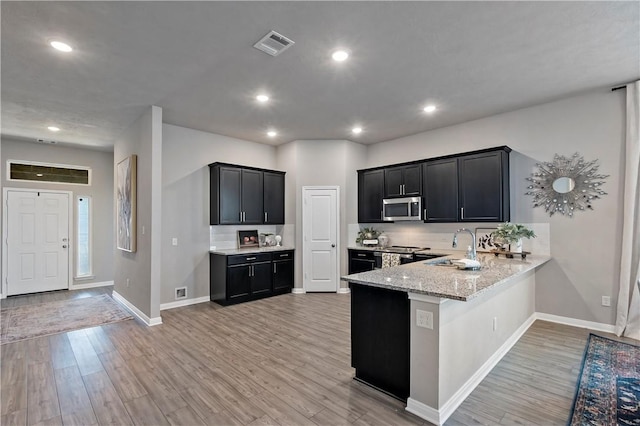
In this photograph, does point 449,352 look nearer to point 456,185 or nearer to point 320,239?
point 456,185

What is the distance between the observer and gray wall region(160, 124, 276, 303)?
503 centimetres

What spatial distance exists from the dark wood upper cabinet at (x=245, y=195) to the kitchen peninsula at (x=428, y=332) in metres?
3.38

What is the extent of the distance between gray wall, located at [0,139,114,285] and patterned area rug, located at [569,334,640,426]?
8.18m

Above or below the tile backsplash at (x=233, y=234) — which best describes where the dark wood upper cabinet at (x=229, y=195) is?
above

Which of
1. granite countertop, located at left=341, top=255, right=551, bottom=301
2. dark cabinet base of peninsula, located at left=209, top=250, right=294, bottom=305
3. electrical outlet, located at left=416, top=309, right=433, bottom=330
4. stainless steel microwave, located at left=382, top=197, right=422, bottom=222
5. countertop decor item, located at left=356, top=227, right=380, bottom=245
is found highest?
stainless steel microwave, located at left=382, top=197, right=422, bottom=222

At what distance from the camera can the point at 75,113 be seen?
452cm

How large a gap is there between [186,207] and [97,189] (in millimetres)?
3122

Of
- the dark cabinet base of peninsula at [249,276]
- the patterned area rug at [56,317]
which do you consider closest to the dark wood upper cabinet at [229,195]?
the dark cabinet base of peninsula at [249,276]

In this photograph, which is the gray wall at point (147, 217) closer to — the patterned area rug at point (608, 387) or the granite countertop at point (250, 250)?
the granite countertop at point (250, 250)

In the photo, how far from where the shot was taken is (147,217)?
4.29 meters

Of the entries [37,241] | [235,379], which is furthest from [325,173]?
[37,241]

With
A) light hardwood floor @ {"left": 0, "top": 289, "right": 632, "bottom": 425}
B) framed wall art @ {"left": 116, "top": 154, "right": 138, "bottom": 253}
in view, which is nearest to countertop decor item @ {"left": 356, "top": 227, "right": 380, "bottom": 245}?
light hardwood floor @ {"left": 0, "top": 289, "right": 632, "bottom": 425}

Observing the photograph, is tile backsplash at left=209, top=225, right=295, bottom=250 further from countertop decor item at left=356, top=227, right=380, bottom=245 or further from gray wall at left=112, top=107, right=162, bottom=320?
countertop decor item at left=356, top=227, right=380, bottom=245

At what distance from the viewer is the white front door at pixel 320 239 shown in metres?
5.94
